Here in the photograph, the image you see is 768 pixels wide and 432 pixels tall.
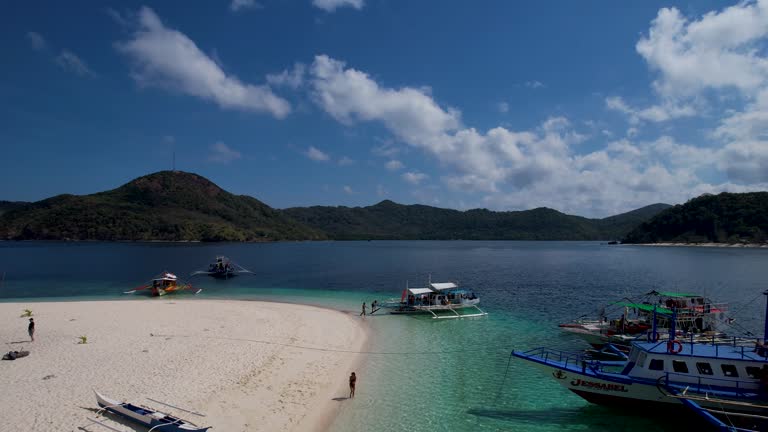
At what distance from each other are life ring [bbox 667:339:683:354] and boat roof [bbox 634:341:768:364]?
149 mm

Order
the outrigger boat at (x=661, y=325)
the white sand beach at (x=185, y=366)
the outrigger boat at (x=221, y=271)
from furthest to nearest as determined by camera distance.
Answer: the outrigger boat at (x=221, y=271) → the outrigger boat at (x=661, y=325) → the white sand beach at (x=185, y=366)

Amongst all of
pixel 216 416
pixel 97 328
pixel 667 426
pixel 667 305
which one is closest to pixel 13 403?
pixel 216 416

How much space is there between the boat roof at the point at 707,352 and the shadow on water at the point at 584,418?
10.0ft

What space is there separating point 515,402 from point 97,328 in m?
32.0

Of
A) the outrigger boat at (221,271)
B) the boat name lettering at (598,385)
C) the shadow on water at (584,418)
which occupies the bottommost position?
the shadow on water at (584,418)

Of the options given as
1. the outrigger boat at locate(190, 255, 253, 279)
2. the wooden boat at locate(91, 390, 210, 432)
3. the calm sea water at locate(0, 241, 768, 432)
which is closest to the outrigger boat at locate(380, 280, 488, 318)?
the calm sea water at locate(0, 241, 768, 432)

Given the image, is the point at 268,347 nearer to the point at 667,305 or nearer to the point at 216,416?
the point at 216,416

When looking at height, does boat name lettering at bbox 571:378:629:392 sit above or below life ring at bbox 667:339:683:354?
below

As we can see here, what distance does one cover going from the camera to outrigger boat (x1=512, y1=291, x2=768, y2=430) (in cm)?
1720

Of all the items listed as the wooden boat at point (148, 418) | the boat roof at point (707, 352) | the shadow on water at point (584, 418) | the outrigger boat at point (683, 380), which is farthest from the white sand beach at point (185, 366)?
the boat roof at point (707, 352)

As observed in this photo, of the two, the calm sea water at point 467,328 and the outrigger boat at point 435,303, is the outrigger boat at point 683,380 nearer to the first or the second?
the calm sea water at point 467,328

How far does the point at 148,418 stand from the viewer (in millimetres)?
15344

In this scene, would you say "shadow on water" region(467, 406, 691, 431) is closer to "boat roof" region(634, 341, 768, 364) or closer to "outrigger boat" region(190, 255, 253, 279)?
"boat roof" region(634, 341, 768, 364)

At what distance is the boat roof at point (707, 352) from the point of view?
59.6 feet
